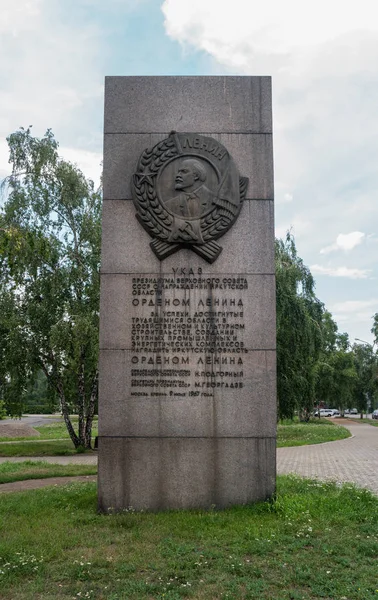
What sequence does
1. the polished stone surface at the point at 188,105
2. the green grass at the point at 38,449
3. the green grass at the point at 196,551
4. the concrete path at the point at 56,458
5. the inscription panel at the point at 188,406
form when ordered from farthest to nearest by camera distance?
the green grass at the point at 38,449 → the concrete path at the point at 56,458 → the polished stone surface at the point at 188,105 → the inscription panel at the point at 188,406 → the green grass at the point at 196,551

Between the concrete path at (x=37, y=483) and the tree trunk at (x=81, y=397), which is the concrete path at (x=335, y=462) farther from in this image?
the tree trunk at (x=81, y=397)

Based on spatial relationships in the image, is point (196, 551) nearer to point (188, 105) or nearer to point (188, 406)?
point (188, 406)

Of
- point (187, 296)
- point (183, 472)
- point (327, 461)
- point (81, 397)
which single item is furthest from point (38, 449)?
point (187, 296)

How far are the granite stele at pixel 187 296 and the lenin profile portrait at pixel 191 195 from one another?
0.05 ft

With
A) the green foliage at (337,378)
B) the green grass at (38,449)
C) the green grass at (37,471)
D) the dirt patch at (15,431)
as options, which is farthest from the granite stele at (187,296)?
the green foliage at (337,378)

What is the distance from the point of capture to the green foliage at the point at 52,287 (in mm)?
16453

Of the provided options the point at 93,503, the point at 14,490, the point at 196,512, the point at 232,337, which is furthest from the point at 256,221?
the point at 14,490

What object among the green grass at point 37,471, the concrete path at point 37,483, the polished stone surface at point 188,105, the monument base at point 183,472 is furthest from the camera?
the green grass at point 37,471

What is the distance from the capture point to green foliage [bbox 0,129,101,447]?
648 inches

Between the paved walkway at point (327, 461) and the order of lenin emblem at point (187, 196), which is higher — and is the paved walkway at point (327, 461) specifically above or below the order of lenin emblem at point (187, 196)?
below

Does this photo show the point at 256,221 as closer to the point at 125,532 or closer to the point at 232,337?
the point at 232,337

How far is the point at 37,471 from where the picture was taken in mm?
11562

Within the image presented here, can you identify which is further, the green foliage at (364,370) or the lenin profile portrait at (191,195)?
the green foliage at (364,370)

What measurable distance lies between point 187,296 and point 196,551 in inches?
128
